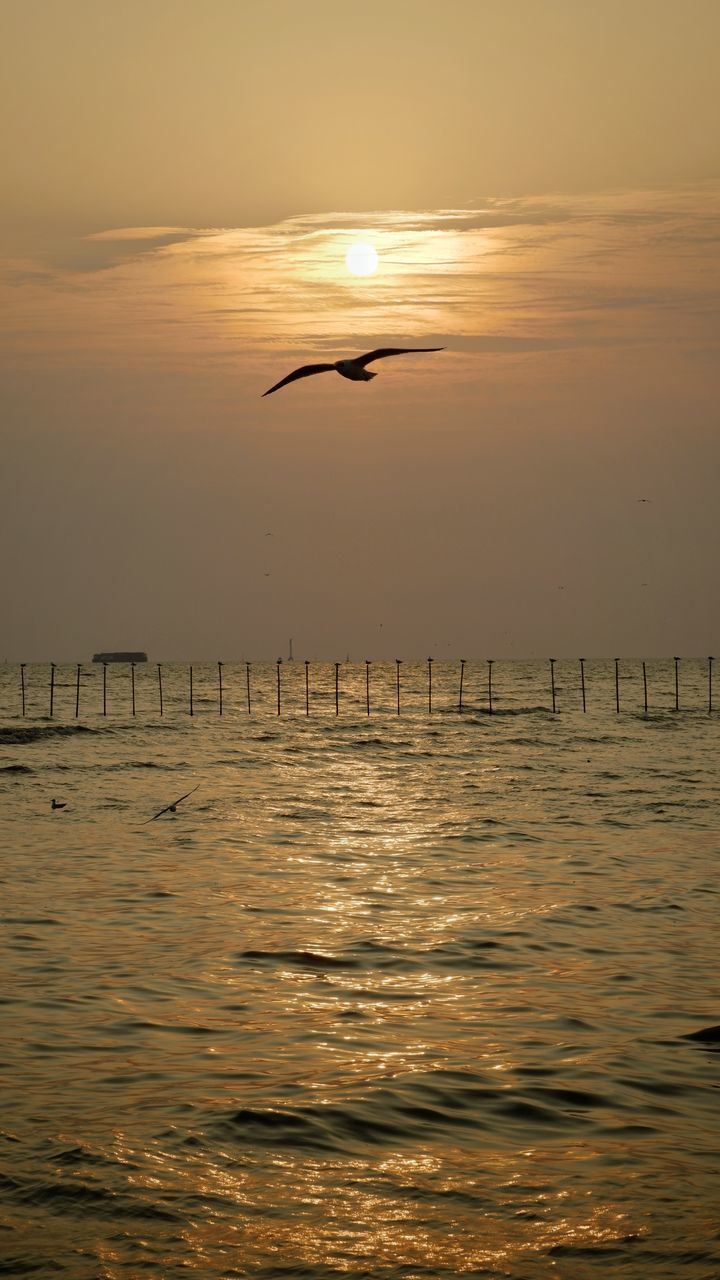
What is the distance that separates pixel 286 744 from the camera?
79.5 meters

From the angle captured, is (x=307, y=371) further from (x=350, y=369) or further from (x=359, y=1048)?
(x=359, y=1048)

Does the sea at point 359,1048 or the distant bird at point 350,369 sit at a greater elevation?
the distant bird at point 350,369

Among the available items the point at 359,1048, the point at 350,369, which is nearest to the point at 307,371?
the point at 350,369

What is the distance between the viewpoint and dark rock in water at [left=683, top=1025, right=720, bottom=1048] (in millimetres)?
15809

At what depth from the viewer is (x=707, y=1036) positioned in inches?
626

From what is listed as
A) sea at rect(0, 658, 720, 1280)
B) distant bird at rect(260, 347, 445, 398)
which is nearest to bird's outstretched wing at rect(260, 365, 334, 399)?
distant bird at rect(260, 347, 445, 398)

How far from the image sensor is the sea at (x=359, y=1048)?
1070 centimetres

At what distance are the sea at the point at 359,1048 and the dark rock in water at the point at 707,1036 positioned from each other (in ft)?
0.55

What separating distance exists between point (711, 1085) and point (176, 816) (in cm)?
2787

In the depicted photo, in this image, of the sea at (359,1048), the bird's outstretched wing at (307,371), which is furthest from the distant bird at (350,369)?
the sea at (359,1048)

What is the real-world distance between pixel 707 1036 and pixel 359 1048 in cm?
412

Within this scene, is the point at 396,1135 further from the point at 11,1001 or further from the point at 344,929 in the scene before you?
the point at 344,929

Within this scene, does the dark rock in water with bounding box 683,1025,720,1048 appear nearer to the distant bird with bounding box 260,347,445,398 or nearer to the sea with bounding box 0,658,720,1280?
the sea with bounding box 0,658,720,1280

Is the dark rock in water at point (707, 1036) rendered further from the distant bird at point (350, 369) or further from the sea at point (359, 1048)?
the distant bird at point (350, 369)
